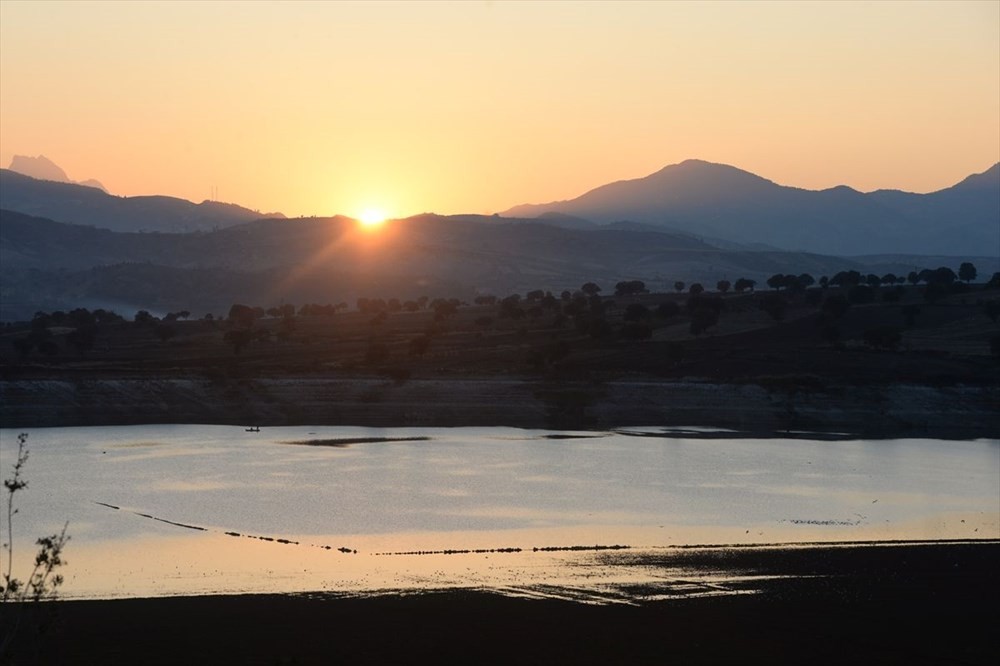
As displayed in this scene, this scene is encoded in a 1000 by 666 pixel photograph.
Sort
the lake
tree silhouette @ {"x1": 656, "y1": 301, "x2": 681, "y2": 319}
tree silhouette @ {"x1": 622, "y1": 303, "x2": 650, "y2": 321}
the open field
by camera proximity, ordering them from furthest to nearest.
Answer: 1. tree silhouette @ {"x1": 656, "y1": 301, "x2": 681, "y2": 319}
2. tree silhouette @ {"x1": 622, "y1": 303, "x2": 650, "y2": 321}
3. the open field
4. the lake

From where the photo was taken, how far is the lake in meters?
37.9

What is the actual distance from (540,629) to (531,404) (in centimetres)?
6634

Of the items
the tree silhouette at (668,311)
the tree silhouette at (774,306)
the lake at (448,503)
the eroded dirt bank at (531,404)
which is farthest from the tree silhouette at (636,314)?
the lake at (448,503)

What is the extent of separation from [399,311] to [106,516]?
128 metres

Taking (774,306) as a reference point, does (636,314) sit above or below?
below

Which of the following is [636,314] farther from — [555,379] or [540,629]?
[540,629]

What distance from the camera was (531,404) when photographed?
96625 millimetres

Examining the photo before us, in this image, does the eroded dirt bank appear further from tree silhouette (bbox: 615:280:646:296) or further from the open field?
tree silhouette (bbox: 615:280:646:296)

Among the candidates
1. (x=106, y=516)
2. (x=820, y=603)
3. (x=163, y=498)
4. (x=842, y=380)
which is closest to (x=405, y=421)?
(x=842, y=380)

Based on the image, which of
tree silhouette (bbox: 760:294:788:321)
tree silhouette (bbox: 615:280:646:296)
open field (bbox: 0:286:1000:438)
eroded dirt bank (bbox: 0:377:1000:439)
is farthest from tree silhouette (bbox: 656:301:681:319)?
eroded dirt bank (bbox: 0:377:1000:439)

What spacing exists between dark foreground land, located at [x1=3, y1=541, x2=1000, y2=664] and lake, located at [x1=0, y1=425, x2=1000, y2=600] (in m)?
2.29

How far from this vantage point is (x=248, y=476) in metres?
61.7

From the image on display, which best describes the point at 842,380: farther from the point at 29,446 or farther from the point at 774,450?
the point at 29,446

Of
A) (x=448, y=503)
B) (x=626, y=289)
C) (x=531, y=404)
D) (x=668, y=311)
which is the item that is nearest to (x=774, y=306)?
(x=668, y=311)
